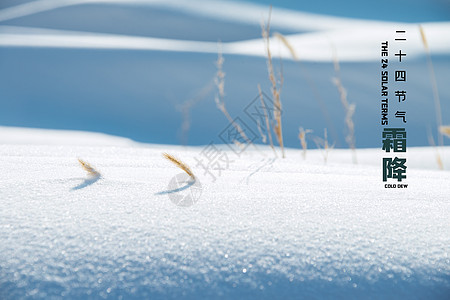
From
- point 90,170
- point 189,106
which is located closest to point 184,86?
point 189,106

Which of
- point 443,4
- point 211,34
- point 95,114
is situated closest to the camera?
point 95,114

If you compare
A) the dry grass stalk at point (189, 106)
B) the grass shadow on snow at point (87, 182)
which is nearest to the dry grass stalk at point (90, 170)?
the grass shadow on snow at point (87, 182)

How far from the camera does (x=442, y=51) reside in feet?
16.9

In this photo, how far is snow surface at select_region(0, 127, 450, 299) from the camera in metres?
0.51

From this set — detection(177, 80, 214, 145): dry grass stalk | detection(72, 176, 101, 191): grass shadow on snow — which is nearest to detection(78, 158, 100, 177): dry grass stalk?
detection(72, 176, 101, 191): grass shadow on snow

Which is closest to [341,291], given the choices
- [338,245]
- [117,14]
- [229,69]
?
[338,245]

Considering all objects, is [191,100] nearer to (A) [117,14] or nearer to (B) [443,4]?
(A) [117,14]

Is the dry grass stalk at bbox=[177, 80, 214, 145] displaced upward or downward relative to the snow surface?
upward

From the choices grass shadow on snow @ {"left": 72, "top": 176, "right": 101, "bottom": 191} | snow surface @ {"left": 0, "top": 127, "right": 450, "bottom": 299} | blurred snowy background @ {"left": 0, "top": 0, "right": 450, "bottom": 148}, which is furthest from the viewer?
blurred snowy background @ {"left": 0, "top": 0, "right": 450, "bottom": 148}

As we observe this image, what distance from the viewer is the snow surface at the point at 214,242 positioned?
0.51 meters

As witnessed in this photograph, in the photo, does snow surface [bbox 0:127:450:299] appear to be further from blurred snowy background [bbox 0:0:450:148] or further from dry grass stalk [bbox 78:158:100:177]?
blurred snowy background [bbox 0:0:450:148]

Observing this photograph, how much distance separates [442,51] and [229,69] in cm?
252

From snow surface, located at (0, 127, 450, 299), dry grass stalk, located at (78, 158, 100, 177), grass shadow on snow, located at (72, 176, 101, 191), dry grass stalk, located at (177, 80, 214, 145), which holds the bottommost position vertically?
snow surface, located at (0, 127, 450, 299)

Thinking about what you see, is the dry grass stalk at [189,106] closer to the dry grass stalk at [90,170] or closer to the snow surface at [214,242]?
the dry grass stalk at [90,170]
